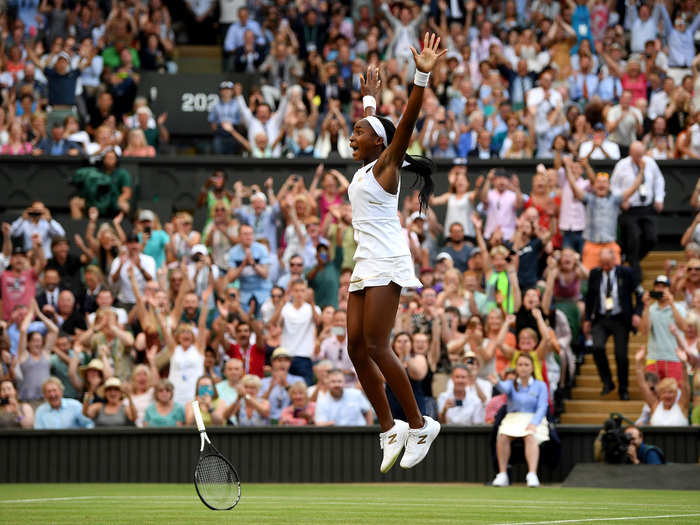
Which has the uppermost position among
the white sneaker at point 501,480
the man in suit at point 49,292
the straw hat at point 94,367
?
the man in suit at point 49,292

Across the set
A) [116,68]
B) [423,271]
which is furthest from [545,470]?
[116,68]

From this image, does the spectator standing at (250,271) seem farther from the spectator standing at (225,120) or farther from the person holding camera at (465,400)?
the spectator standing at (225,120)

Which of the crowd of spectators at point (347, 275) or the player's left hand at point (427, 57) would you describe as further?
the crowd of spectators at point (347, 275)

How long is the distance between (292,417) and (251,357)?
1.29 m

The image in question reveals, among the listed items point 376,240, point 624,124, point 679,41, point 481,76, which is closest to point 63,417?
point 376,240

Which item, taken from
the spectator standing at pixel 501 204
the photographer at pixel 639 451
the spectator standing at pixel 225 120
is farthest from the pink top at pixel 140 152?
the photographer at pixel 639 451

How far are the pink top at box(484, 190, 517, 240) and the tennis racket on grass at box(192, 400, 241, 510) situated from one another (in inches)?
372

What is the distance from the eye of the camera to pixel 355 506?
9.93 m

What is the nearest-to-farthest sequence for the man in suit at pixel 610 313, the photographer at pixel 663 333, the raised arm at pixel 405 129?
the raised arm at pixel 405 129 → the photographer at pixel 663 333 → the man in suit at pixel 610 313

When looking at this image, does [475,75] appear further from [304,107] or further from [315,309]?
[315,309]

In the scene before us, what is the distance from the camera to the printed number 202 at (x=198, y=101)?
74.5ft

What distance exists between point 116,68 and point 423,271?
8030mm

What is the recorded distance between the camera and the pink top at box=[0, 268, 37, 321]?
1691 cm

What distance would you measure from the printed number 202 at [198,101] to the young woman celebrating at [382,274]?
14.6 metres
